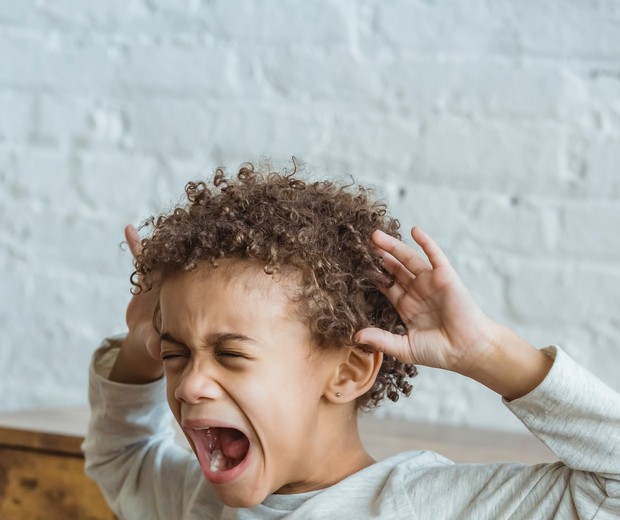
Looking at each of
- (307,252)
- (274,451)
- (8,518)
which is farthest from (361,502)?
(8,518)

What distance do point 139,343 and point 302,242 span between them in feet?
1.04

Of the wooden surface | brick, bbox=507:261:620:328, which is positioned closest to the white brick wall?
brick, bbox=507:261:620:328

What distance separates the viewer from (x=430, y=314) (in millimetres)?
903

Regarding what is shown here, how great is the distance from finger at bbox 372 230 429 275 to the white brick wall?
0.78 metres

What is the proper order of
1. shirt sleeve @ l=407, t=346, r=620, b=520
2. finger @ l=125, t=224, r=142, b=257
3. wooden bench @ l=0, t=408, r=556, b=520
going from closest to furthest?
shirt sleeve @ l=407, t=346, r=620, b=520 → finger @ l=125, t=224, r=142, b=257 → wooden bench @ l=0, t=408, r=556, b=520

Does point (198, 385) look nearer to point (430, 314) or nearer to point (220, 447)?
point (220, 447)

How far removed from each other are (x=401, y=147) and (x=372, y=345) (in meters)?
0.87

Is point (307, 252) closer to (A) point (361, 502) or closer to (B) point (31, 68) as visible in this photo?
(A) point (361, 502)

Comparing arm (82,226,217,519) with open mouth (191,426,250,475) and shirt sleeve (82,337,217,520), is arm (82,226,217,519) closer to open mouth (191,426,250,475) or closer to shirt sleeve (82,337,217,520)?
shirt sleeve (82,337,217,520)

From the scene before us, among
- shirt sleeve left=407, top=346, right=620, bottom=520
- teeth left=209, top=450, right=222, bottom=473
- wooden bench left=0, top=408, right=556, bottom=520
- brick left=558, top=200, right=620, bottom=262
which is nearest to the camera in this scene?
shirt sleeve left=407, top=346, right=620, bottom=520

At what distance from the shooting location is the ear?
0.96 meters

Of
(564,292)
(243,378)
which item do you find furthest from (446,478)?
(564,292)

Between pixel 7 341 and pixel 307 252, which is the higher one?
pixel 307 252

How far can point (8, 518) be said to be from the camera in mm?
1399
